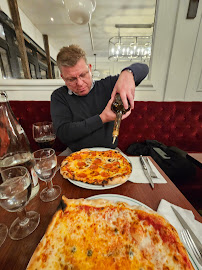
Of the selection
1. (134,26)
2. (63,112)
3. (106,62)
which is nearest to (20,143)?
(63,112)

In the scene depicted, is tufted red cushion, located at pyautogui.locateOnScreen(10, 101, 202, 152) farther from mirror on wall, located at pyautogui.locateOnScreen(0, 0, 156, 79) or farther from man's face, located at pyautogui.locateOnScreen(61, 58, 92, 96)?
→ mirror on wall, located at pyautogui.locateOnScreen(0, 0, 156, 79)

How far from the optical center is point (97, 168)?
76cm

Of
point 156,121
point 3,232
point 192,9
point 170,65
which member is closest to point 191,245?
point 3,232

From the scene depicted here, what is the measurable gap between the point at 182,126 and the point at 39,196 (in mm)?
1828

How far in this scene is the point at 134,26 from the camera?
3729mm

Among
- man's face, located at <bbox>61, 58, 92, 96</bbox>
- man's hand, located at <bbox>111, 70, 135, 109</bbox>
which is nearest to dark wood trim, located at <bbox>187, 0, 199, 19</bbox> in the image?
man's hand, located at <bbox>111, 70, 135, 109</bbox>

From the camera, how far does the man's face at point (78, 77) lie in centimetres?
110

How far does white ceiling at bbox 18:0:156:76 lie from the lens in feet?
9.18

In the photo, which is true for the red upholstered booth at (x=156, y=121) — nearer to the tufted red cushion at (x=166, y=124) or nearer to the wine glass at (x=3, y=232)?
the tufted red cushion at (x=166, y=124)

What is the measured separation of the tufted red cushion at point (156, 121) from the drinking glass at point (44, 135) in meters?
0.57

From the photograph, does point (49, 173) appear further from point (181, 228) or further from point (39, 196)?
point (181, 228)

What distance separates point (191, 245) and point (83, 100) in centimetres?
123

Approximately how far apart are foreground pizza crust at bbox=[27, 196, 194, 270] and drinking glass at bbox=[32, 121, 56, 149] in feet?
2.21

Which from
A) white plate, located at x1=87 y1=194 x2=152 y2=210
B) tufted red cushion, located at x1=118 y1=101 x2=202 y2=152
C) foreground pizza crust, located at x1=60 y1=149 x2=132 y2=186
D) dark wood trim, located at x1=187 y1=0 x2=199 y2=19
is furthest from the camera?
tufted red cushion, located at x1=118 y1=101 x2=202 y2=152
